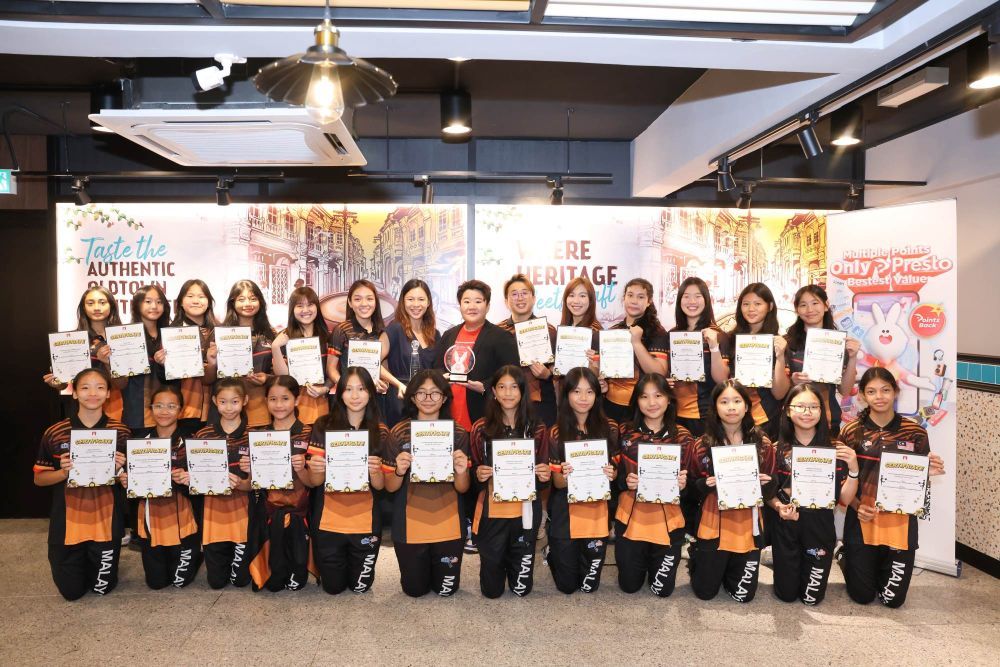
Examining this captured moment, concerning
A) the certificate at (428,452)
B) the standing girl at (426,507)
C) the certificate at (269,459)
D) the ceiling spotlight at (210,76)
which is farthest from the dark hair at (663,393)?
the ceiling spotlight at (210,76)

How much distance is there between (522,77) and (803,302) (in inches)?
89.6

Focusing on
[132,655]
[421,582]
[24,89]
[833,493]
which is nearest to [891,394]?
[833,493]

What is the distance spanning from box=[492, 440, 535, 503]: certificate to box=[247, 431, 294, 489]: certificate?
111 centimetres

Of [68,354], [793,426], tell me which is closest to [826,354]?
[793,426]

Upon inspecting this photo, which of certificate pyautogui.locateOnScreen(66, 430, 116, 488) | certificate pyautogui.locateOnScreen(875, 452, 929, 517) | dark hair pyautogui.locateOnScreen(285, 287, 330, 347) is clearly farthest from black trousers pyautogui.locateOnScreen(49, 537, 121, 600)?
certificate pyautogui.locateOnScreen(875, 452, 929, 517)

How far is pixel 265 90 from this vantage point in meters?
2.02

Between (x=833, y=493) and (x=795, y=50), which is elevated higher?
(x=795, y=50)

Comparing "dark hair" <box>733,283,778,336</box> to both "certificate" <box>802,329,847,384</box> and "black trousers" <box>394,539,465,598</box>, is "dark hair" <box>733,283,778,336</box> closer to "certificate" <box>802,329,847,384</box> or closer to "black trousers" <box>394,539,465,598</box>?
"certificate" <box>802,329,847,384</box>

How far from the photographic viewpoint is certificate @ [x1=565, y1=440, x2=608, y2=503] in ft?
11.7

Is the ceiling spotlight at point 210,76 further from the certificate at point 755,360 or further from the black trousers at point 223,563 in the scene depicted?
the certificate at point 755,360

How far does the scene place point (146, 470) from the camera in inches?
144

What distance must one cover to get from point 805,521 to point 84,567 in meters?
3.91

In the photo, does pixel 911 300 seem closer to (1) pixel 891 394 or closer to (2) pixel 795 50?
(1) pixel 891 394

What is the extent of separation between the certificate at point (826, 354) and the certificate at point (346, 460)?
2634 millimetres
